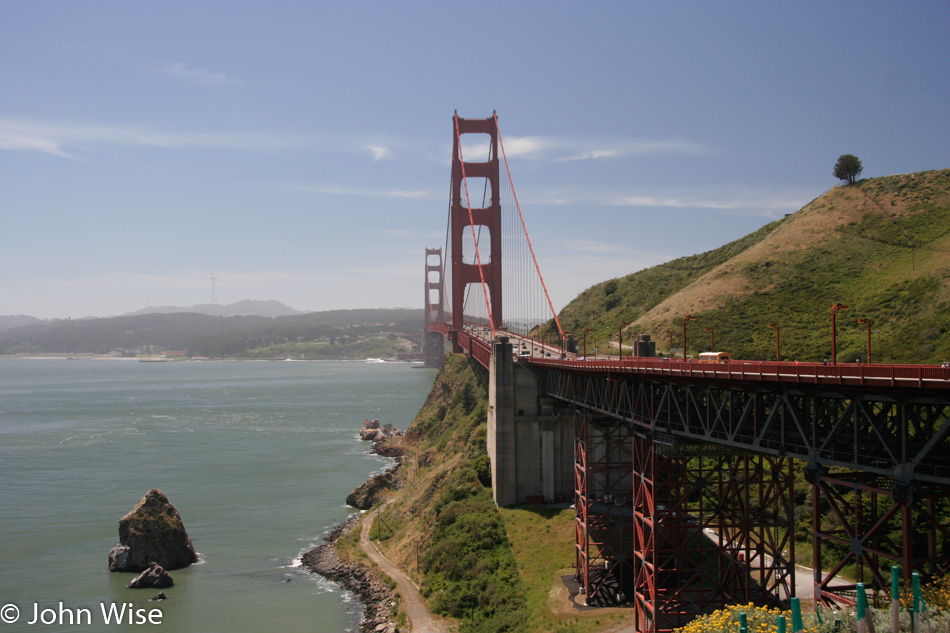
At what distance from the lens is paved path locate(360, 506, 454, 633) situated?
1116 inches

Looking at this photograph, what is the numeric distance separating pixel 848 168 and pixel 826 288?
23.9 m

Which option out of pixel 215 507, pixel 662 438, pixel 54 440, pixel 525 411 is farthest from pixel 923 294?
pixel 54 440

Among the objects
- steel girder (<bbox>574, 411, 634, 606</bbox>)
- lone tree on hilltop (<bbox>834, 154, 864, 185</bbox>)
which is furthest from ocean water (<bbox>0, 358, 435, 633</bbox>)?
lone tree on hilltop (<bbox>834, 154, 864, 185</bbox>)

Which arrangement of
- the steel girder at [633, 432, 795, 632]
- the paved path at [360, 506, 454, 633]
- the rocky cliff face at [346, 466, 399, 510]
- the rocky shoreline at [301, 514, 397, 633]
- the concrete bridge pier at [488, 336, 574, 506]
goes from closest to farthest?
the steel girder at [633, 432, 795, 632] < the paved path at [360, 506, 454, 633] < the rocky shoreline at [301, 514, 397, 633] < the concrete bridge pier at [488, 336, 574, 506] < the rocky cliff face at [346, 466, 399, 510]

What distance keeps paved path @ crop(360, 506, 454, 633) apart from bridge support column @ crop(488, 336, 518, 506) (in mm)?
5726

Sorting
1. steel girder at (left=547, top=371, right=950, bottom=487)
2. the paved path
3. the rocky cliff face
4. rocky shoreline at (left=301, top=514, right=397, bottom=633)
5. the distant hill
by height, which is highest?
the distant hill

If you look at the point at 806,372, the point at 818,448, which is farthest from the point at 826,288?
the point at 806,372

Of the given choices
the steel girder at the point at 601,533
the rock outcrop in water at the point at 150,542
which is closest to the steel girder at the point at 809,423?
the steel girder at the point at 601,533

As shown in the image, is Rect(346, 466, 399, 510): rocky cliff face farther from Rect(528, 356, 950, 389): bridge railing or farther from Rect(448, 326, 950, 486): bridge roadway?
Rect(528, 356, 950, 389): bridge railing

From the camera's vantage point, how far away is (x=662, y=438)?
20828 mm

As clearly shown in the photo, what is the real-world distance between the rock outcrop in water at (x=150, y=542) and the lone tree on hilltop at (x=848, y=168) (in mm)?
64483

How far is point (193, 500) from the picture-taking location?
167ft

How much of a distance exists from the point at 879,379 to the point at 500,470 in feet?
82.2

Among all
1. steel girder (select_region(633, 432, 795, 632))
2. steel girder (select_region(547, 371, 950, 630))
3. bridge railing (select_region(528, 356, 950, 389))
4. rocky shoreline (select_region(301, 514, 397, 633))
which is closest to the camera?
bridge railing (select_region(528, 356, 950, 389))
